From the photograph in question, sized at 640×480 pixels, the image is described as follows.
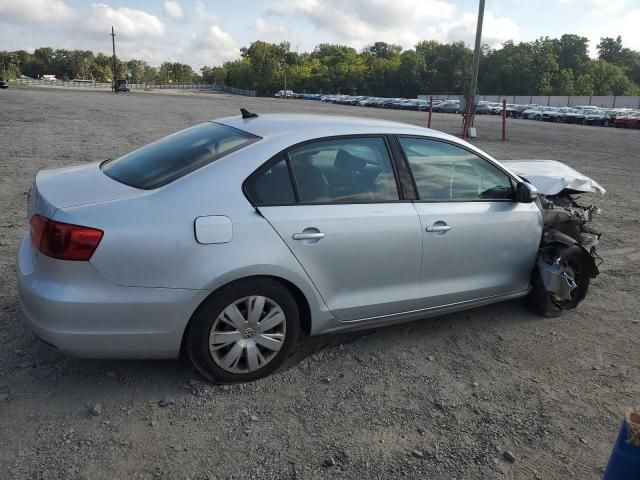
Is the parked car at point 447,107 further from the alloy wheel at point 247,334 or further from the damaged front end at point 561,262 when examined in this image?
the alloy wheel at point 247,334

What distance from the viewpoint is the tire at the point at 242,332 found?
3088 millimetres

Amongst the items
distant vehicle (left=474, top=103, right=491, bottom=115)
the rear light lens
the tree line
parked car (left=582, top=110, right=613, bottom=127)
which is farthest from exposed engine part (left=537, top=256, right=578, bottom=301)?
the tree line

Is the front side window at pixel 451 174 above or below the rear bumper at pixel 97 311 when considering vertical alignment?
above

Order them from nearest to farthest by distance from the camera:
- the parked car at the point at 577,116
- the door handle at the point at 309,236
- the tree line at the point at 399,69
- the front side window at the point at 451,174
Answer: the door handle at the point at 309,236, the front side window at the point at 451,174, the parked car at the point at 577,116, the tree line at the point at 399,69

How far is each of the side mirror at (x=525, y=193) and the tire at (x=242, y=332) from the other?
6.82 feet

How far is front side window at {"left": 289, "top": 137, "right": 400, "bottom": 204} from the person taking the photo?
3447 mm

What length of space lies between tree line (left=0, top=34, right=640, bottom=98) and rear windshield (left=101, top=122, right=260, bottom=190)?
3425 inches

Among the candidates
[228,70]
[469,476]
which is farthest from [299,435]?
[228,70]

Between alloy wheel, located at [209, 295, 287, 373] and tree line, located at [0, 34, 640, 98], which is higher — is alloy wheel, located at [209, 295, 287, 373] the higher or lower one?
the lower one

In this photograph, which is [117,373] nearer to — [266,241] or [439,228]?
[266,241]

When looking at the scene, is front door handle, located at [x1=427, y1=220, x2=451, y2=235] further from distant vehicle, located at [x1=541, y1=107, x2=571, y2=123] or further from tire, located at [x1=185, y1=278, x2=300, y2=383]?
distant vehicle, located at [x1=541, y1=107, x2=571, y2=123]

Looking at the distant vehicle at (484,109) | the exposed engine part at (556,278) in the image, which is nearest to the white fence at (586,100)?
the distant vehicle at (484,109)

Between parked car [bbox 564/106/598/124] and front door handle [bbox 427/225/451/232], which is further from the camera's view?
parked car [bbox 564/106/598/124]

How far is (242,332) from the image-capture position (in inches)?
126
